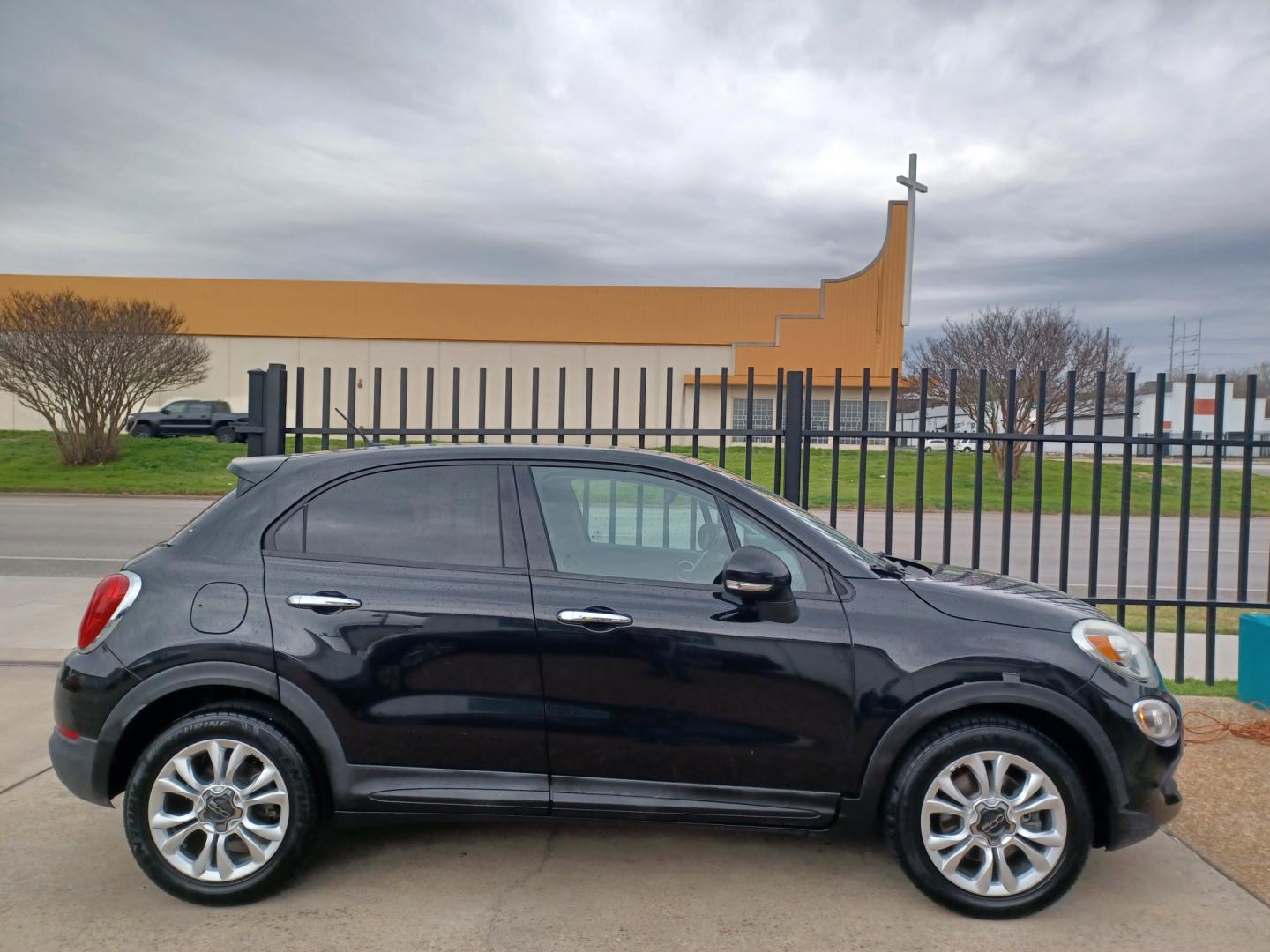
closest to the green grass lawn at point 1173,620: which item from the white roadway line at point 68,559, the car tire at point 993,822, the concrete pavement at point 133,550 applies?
the concrete pavement at point 133,550

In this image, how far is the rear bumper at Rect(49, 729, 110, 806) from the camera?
3.57 meters

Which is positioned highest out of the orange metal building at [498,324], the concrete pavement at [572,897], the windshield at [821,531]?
the orange metal building at [498,324]

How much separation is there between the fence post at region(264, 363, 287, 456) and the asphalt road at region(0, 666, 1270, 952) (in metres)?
2.58

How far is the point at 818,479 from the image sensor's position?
25.5m

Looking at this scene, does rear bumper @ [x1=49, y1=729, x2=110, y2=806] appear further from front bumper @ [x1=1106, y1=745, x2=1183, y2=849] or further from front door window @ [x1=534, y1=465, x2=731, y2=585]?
front bumper @ [x1=1106, y1=745, x2=1183, y2=849]

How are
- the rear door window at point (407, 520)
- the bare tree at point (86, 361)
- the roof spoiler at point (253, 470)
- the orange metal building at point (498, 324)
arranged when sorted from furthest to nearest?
1. the orange metal building at point (498, 324)
2. the bare tree at point (86, 361)
3. the roof spoiler at point (253, 470)
4. the rear door window at point (407, 520)

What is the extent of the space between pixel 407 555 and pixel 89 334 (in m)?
24.2

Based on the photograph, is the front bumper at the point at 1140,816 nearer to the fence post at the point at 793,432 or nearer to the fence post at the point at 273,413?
the fence post at the point at 793,432

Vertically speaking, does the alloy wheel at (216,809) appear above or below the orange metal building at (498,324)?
below

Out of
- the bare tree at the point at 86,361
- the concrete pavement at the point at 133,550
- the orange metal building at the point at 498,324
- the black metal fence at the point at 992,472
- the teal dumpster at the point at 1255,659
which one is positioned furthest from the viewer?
the orange metal building at the point at 498,324

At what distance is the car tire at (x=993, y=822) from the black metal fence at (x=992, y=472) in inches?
98.6

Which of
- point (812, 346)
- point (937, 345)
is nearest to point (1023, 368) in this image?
point (937, 345)

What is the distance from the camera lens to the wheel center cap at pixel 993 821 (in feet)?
11.4

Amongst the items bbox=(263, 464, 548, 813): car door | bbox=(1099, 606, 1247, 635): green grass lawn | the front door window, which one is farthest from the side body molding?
bbox=(1099, 606, 1247, 635): green grass lawn
